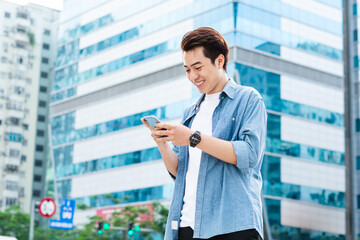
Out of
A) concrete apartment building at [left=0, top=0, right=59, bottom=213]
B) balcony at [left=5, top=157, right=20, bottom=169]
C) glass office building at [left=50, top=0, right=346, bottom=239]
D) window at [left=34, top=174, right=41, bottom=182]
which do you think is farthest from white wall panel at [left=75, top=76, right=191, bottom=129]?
window at [left=34, top=174, right=41, bottom=182]

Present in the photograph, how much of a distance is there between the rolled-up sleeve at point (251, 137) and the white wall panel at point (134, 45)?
34.0 m

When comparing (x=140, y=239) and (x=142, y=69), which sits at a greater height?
(x=142, y=69)

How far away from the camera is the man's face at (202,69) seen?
2256 mm

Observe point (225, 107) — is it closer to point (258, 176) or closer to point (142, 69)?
point (258, 176)

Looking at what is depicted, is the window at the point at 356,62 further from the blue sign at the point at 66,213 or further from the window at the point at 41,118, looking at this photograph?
the window at the point at 41,118

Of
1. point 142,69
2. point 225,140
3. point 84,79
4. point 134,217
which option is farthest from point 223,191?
point 84,79

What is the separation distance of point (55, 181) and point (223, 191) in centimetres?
4320

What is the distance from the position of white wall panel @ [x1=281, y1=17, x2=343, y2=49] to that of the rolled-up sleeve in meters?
33.7

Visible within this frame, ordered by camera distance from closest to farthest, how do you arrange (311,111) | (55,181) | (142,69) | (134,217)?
(134,217)
(311,111)
(142,69)
(55,181)

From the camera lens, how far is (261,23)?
3406 cm

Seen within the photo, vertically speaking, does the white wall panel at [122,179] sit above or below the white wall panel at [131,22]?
below

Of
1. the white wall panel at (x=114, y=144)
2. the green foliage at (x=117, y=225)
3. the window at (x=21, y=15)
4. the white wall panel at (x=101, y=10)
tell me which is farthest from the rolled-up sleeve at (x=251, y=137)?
the window at (x=21, y=15)

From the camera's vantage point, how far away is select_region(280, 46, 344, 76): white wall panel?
116 feet

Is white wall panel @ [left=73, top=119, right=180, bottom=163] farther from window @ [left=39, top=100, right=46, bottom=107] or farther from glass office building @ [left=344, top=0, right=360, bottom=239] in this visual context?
window @ [left=39, top=100, right=46, bottom=107]
